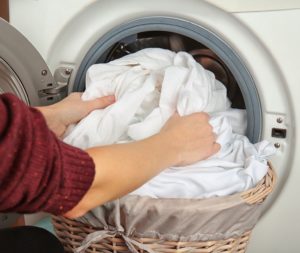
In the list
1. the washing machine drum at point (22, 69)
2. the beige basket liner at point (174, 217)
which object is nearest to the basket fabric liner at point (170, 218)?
the beige basket liner at point (174, 217)

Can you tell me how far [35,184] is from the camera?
387mm

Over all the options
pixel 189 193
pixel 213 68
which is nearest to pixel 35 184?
pixel 189 193

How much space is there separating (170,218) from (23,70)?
0.43 m

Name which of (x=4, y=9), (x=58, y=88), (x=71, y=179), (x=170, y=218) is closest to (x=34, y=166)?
(x=71, y=179)

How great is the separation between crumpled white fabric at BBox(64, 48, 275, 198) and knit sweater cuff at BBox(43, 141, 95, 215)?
0.18m

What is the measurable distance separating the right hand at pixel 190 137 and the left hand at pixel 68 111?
0.16 m

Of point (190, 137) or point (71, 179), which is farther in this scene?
point (190, 137)

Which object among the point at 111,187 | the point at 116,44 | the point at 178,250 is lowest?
the point at 178,250

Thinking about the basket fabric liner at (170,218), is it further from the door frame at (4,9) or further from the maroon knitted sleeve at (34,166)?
the door frame at (4,9)

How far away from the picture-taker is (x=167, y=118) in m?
0.68

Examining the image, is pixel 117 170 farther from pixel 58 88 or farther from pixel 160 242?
pixel 58 88

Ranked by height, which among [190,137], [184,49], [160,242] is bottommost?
[160,242]

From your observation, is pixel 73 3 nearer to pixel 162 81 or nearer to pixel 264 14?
pixel 162 81

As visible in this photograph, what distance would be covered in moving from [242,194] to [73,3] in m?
0.51
